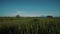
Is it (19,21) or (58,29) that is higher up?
(19,21)

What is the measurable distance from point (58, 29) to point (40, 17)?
36cm

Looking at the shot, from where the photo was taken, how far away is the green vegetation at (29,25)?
223 centimetres

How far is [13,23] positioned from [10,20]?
0.08m

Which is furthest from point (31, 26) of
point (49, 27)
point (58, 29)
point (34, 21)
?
point (58, 29)

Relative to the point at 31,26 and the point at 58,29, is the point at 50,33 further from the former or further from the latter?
the point at 31,26

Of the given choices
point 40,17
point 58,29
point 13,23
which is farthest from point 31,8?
point 58,29

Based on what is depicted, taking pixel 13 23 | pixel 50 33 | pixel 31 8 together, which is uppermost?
pixel 31 8

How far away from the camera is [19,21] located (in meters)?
2.25

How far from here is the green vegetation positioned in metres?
2.23

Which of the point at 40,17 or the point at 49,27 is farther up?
the point at 40,17

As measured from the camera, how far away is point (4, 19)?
227cm

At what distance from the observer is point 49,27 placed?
2250 mm

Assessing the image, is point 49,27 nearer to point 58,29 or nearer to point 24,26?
point 58,29

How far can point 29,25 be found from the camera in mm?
2264
